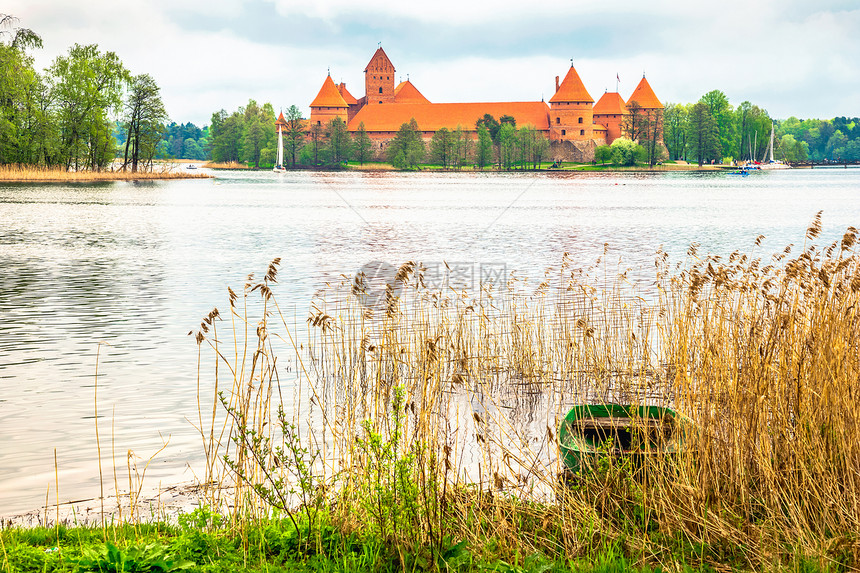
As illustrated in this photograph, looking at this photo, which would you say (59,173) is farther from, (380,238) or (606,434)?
(606,434)

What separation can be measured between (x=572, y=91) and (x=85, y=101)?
65.0 m

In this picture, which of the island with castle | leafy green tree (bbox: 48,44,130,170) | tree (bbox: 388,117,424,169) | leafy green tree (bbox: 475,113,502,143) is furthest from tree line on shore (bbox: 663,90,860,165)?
leafy green tree (bbox: 48,44,130,170)

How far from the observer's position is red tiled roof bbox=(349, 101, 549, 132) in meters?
104

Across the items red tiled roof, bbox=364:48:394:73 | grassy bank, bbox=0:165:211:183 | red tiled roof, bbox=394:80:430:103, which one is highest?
red tiled roof, bbox=364:48:394:73

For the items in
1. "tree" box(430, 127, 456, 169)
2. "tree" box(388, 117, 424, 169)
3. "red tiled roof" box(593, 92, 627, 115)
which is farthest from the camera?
"red tiled roof" box(593, 92, 627, 115)

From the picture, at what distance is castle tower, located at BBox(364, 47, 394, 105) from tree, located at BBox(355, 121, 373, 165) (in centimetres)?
1643

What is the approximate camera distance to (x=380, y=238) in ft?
73.3

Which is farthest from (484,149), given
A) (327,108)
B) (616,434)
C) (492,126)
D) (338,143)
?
(616,434)

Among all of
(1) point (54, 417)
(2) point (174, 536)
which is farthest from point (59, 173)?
(2) point (174, 536)

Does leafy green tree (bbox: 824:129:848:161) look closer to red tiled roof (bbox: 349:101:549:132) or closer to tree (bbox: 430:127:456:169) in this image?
red tiled roof (bbox: 349:101:549:132)

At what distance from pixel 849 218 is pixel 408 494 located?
28936mm

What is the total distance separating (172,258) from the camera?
55.4 ft

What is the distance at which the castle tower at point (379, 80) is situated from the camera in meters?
115

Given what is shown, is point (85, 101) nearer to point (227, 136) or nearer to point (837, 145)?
point (227, 136)
